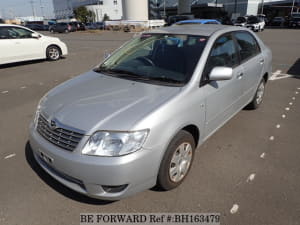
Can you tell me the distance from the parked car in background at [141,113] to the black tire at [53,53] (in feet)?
24.5

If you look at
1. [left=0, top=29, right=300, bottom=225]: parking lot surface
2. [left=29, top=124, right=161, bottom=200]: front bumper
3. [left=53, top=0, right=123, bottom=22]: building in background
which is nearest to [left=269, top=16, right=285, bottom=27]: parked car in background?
[left=0, top=29, right=300, bottom=225]: parking lot surface

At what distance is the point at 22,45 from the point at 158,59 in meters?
7.71

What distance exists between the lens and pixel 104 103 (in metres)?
2.32

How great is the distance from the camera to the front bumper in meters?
1.95

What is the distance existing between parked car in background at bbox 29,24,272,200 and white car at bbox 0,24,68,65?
6.80 metres

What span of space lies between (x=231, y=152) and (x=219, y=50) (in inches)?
54.8

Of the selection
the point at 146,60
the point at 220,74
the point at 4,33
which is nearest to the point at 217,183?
the point at 220,74

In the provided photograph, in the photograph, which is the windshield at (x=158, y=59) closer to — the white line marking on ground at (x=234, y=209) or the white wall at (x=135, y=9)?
the white line marking on ground at (x=234, y=209)

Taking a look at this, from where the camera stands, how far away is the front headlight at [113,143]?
1.98 m

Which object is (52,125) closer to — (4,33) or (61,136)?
(61,136)

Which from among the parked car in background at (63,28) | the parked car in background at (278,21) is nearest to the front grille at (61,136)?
the parked car in background at (63,28)

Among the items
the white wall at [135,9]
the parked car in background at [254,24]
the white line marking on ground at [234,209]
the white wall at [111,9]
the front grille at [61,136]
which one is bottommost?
the white line marking on ground at [234,209]

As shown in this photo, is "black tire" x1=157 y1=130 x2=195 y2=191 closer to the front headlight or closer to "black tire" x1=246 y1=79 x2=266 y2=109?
the front headlight

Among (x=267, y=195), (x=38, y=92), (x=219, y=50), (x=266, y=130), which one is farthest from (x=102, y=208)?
(x=38, y=92)
